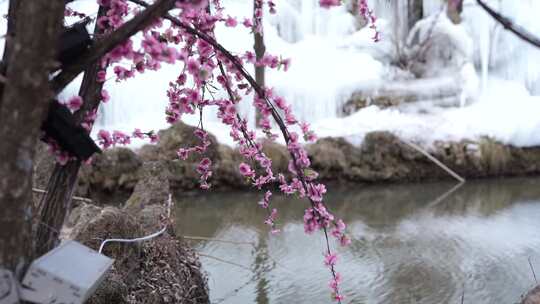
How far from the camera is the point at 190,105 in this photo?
212 centimetres

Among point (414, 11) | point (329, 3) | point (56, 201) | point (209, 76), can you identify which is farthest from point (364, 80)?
point (56, 201)

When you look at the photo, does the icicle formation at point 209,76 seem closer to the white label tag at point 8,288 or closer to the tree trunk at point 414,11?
the white label tag at point 8,288

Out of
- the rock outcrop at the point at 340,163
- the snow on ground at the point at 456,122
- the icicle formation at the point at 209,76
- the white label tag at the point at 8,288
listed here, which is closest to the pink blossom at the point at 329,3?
the icicle formation at the point at 209,76

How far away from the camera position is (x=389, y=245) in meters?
4.42

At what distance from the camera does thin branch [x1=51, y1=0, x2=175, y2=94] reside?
1.40 metres

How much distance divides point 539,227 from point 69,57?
4.15 metres

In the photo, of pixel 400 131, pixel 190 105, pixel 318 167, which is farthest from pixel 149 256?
pixel 400 131

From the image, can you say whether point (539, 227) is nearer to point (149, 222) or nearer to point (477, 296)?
point (477, 296)

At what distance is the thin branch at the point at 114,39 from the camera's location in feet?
4.59

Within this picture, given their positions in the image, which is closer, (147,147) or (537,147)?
(147,147)

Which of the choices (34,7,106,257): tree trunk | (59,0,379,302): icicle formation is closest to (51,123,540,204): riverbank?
(59,0,379,302): icicle formation

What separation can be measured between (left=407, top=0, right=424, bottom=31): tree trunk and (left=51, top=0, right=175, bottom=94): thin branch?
27.9 feet

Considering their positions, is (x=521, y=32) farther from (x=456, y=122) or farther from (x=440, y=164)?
(x=456, y=122)

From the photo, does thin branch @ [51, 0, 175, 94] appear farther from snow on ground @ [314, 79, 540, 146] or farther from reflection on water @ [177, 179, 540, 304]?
snow on ground @ [314, 79, 540, 146]
